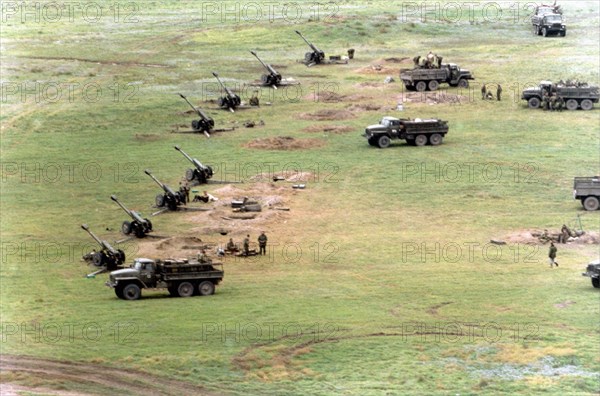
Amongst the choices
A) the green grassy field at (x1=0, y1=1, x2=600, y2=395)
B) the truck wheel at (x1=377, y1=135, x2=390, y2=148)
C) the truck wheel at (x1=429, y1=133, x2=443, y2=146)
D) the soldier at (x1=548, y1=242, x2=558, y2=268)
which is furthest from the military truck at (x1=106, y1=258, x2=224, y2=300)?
the truck wheel at (x1=429, y1=133, x2=443, y2=146)

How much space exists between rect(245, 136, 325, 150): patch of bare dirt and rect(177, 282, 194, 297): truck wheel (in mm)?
33364

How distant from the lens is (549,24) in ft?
439

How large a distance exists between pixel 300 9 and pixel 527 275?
7999 cm

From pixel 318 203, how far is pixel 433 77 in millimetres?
31203

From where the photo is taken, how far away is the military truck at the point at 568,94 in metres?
107

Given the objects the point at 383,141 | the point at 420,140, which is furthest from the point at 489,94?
the point at 383,141

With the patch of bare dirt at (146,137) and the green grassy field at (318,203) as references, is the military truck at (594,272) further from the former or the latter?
the patch of bare dirt at (146,137)

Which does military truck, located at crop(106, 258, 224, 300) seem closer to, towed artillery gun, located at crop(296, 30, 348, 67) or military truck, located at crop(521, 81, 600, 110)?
military truck, located at crop(521, 81, 600, 110)

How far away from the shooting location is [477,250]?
243ft

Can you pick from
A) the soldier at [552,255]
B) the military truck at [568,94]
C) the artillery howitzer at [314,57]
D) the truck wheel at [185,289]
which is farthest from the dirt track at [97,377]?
the artillery howitzer at [314,57]

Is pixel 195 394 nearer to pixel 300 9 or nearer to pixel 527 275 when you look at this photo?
pixel 527 275

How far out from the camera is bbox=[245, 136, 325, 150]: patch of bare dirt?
98250mm

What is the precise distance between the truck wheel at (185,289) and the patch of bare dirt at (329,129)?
3804 centimetres

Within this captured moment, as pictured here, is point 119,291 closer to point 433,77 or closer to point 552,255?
point 552,255
